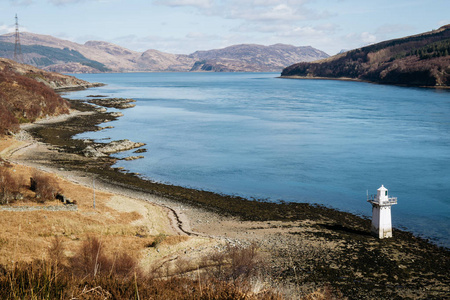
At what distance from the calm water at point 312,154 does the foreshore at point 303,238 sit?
3346mm

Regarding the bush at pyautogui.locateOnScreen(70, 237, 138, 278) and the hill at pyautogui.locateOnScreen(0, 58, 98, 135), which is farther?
the hill at pyautogui.locateOnScreen(0, 58, 98, 135)

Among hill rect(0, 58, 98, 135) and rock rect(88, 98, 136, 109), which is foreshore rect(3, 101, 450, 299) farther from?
rock rect(88, 98, 136, 109)

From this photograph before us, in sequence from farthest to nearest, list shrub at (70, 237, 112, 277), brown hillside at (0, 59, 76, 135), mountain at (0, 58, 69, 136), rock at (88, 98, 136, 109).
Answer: rock at (88, 98, 136, 109)
brown hillside at (0, 59, 76, 135)
mountain at (0, 58, 69, 136)
shrub at (70, 237, 112, 277)

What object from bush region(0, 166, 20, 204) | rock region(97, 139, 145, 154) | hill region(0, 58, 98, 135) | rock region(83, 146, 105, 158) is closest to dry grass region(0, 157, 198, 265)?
bush region(0, 166, 20, 204)

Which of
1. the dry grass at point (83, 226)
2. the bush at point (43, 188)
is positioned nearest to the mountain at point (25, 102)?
the bush at point (43, 188)

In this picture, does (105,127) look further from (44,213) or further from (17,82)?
(44,213)

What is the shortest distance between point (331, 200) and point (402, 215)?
6932 millimetres

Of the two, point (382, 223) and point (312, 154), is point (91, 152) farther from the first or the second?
point (382, 223)

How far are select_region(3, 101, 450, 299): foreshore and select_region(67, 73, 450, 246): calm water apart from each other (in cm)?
335

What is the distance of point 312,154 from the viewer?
197ft

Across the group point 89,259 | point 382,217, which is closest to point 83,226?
Answer: point 89,259

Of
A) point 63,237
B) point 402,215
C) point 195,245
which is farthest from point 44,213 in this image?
point 402,215

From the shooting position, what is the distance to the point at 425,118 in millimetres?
89125

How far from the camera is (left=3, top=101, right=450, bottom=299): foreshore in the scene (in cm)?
2373
